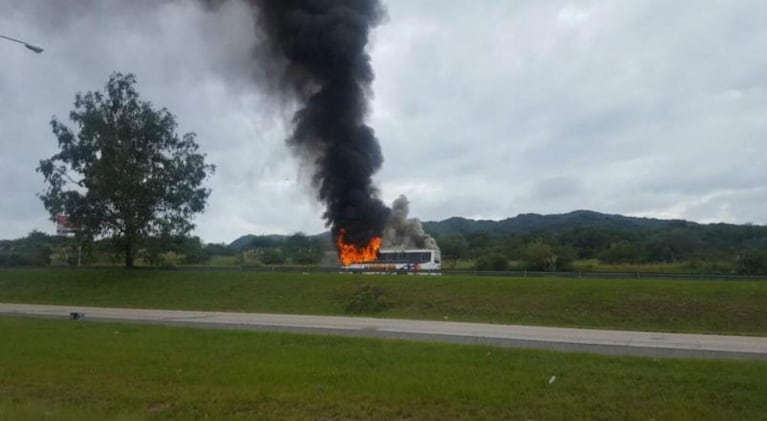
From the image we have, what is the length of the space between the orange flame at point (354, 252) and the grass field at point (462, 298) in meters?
10.8

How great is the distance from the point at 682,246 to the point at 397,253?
2454 centimetres

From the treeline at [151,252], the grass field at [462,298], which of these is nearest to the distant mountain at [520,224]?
the treeline at [151,252]

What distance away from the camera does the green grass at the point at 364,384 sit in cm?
698

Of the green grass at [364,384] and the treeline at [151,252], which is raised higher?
the treeline at [151,252]

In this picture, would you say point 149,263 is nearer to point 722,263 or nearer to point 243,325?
point 243,325

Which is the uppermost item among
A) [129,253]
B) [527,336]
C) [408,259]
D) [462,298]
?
[129,253]

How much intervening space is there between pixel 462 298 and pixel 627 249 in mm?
34768

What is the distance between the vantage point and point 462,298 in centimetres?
2322

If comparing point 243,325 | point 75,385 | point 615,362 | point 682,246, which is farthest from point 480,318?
point 682,246

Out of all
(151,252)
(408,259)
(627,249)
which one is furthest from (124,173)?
(627,249)

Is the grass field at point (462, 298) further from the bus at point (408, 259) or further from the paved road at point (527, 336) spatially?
the bus at point (408, 259)

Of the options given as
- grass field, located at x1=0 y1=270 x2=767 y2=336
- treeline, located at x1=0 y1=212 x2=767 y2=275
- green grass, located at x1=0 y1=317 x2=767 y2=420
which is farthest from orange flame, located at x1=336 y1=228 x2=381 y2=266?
green grass, located at x1=0 y1=317 x2=767 y2=420

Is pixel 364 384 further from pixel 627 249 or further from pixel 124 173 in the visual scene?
pixel 627 249

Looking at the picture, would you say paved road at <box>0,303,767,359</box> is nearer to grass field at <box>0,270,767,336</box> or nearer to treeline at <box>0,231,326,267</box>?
grass field at <box>0,270,767,336</box>
